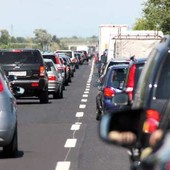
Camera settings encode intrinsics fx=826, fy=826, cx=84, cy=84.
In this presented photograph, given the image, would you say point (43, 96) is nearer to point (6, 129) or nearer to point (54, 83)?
point (54, 83)

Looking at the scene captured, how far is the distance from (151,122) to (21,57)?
2125 cm

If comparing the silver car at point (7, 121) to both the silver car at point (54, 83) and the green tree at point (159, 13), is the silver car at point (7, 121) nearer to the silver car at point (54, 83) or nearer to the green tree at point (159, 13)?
the silver car at point (54, 83)

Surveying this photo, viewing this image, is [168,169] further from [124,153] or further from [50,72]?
[50,72]

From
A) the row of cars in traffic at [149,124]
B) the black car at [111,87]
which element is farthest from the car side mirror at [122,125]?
the black car at [111,87]

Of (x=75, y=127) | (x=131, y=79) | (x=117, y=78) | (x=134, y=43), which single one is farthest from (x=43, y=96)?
(x=131, y=79)

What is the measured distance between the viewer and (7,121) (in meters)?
11.6

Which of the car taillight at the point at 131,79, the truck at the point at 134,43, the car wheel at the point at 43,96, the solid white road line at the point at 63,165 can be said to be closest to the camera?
the solid white road line at the point at 63,165

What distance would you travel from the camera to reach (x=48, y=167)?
11039 mm

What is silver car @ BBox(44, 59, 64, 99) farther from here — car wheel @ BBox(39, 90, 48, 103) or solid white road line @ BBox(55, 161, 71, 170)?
solid white road line @ BBox(55, 161, 71, 170)

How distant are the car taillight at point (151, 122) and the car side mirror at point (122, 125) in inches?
1.9

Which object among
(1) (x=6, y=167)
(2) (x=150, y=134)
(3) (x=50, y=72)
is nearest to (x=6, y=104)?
(1) (x=6, y=167)

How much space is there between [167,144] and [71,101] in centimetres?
2411

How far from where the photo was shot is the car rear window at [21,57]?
25.2 metres

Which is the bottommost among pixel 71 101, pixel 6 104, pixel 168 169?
pixel 71 101
